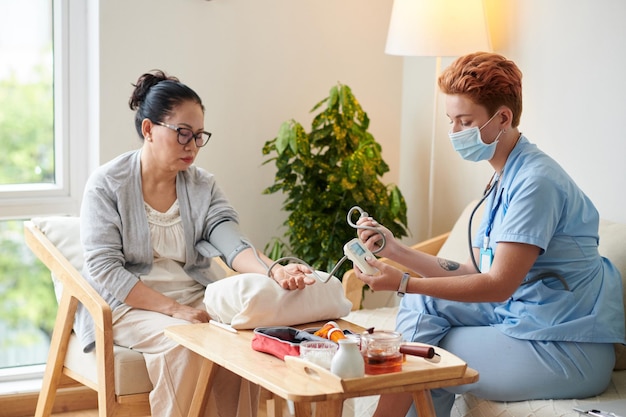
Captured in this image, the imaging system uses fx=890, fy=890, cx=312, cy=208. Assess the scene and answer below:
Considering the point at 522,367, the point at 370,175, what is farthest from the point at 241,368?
the point at 370,175

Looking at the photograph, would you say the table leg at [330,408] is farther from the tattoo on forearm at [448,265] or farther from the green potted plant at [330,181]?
the green potted plant at [330,181]

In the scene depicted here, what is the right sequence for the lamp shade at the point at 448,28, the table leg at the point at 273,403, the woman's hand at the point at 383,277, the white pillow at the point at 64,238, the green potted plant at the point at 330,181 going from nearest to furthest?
the woman's hand at the point at 383,277, the white pillow at the point at 64,238, the table leg at the point at 273,403, the lamp shade at the point at 448,28, the green potted plant at the point at 330,181

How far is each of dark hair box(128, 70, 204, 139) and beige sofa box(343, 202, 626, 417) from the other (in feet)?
2.86

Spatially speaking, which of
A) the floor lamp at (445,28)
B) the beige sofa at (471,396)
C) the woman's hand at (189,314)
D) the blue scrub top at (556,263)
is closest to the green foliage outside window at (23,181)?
the woman's hand at (189,314)

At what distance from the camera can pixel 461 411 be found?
241 centimetres

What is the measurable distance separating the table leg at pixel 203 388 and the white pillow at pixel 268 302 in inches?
4.8

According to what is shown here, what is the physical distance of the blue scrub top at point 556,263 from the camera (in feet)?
7.30

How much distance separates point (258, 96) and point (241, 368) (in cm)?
201

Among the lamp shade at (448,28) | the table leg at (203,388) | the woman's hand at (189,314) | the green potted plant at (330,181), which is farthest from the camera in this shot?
the green potted plant at (330,181)

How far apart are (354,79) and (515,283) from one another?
196 centimetres

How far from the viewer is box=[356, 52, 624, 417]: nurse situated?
220cm

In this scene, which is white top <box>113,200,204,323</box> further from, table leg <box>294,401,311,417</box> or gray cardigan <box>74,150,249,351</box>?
table leg <box>294,401,311,417</box>

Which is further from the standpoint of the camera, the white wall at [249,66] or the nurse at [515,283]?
the white wall at [249,66]

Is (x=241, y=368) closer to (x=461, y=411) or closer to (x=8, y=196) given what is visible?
(x=461, y=411)
